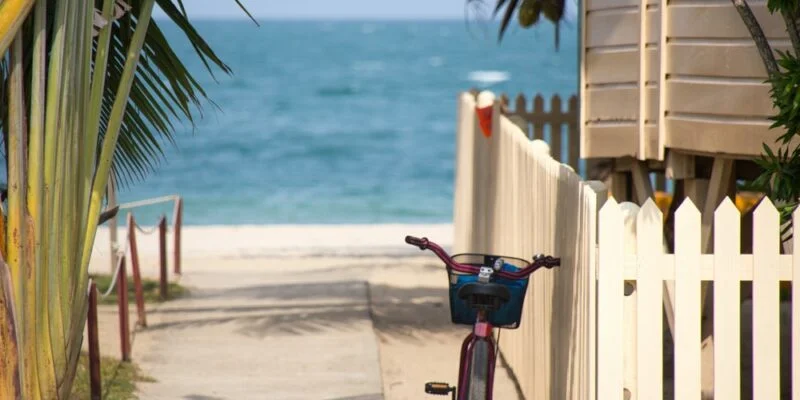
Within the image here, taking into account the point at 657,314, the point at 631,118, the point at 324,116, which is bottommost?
the point at 657,314

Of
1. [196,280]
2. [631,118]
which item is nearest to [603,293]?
[631,118]

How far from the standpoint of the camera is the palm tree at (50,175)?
582 centimetres

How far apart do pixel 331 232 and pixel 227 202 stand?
19459mm

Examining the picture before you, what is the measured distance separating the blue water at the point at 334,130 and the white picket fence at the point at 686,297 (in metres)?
2.37

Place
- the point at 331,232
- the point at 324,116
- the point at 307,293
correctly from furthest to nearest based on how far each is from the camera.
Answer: the point at 324,116, the point at 331,232, the point at 307,293

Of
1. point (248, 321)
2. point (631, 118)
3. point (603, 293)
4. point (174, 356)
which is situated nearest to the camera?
point (603, 293)

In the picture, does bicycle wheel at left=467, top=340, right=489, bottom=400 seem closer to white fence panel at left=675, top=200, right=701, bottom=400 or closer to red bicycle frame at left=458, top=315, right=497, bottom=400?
red bicycle frame at left=458, top=315, right=497, bottom=400

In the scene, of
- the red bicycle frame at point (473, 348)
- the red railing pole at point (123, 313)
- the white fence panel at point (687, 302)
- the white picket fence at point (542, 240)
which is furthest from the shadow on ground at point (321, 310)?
the white fence panel at point (687, 302)

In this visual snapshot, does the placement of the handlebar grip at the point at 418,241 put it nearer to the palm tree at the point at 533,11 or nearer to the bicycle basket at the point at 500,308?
the bicycle basket at the point at 500,308

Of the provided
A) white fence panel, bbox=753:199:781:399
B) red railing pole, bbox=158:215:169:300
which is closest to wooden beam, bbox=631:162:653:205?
white fence panel, bbox=753:199:781:399

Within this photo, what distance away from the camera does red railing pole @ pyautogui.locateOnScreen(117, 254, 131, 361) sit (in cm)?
872

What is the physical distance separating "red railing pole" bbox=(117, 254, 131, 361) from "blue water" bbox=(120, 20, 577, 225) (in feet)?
8.31

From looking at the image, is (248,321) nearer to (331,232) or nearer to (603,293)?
(603,293)

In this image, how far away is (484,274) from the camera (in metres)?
5.64
